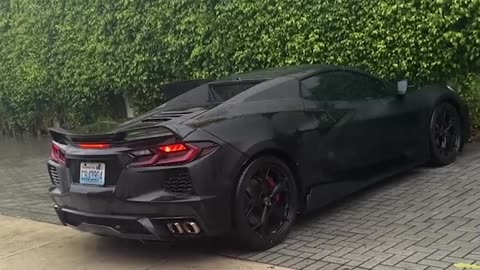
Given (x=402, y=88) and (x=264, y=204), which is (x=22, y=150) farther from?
A: (x=264, y=204)

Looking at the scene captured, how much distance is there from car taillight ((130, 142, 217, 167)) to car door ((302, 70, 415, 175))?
1.31m

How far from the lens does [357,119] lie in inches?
229

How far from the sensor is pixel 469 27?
295 inches

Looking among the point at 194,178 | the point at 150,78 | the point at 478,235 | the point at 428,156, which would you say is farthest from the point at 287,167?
the point at 150,78

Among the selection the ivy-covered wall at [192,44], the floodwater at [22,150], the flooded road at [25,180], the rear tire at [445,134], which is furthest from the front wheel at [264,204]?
the floodwater at [22,150]

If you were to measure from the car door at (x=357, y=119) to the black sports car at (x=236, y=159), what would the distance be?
0.01 metres

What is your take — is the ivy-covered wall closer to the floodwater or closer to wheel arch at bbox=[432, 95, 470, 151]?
the floodwater

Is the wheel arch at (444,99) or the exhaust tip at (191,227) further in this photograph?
the wheel arch at (444,99)

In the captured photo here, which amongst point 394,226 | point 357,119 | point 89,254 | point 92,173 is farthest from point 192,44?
point 394,226

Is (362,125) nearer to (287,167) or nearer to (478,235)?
(287,167)

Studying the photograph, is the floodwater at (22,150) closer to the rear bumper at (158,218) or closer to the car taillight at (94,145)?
the car taillight at (94,145)

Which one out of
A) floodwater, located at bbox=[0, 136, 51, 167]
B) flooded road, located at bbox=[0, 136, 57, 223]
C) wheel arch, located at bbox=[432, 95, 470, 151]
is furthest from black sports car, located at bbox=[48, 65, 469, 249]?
floodwater, located at bbox=[0, 136, 51, 167]

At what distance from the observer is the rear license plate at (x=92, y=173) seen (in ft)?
15.4

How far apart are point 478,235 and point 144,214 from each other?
8.56 ft
